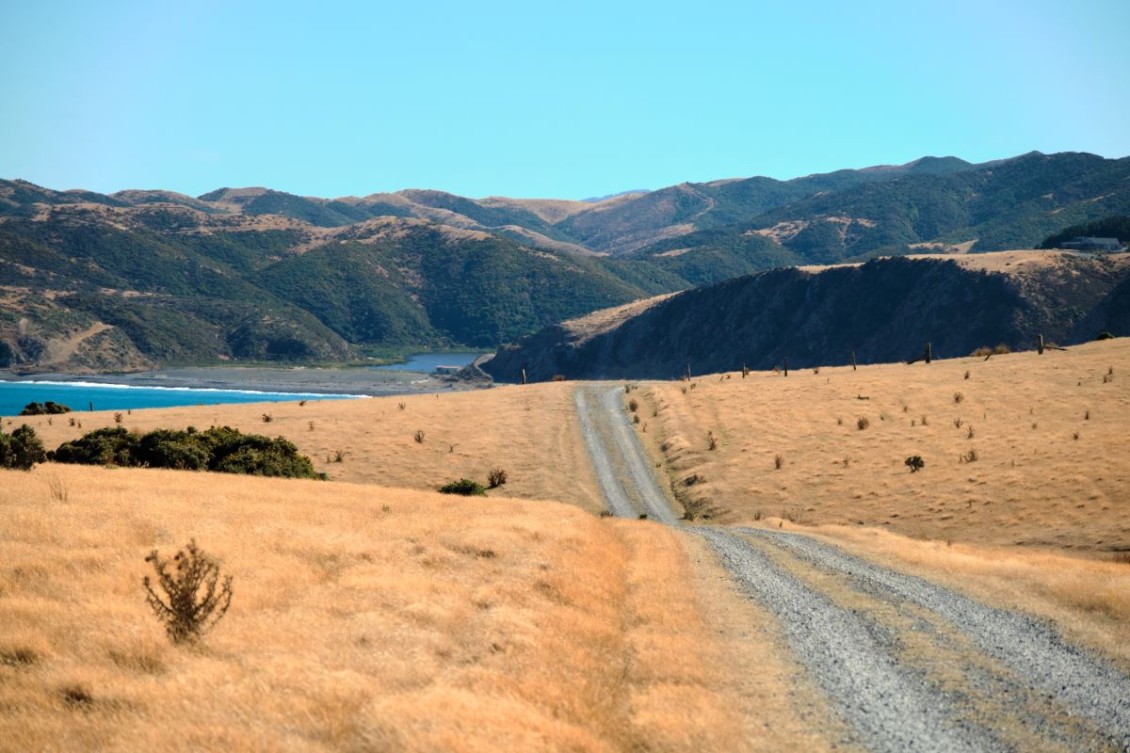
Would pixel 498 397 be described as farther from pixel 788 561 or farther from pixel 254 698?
pixel 254 698

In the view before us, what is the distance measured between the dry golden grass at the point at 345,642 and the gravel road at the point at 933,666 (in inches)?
67.8

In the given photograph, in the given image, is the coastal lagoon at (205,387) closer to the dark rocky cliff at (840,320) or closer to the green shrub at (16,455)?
the dark rocky cliff at (840,320)

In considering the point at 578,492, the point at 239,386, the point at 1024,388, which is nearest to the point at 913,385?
the point at 1024,388

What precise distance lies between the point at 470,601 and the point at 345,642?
2991mm

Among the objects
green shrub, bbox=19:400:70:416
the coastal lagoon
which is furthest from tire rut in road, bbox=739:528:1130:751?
the coastal lagoon

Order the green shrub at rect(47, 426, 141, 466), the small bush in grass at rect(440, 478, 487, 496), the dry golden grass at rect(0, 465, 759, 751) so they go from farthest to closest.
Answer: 1. the small bush in grass at rect(440, 478, 487, 496)
2. the green shrub at rect(47, 426, 141, 466)
3. the dry golden grass at rect(0, 465, 759, 751)

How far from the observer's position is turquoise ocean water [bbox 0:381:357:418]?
419 feet

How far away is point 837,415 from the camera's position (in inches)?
2051

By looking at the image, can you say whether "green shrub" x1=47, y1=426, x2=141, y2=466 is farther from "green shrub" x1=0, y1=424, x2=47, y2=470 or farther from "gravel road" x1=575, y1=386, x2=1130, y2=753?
"gravel road" x1=575, y1=386, x2=1130, y2=753

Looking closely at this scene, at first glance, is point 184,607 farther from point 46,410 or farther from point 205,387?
point 205,387

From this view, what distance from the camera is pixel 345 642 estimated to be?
11.3 meters

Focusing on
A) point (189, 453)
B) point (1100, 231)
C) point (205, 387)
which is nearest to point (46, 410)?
point (189, 453)

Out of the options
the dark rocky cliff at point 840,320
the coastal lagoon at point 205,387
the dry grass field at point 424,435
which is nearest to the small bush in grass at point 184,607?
the dry grass field at point 424,435

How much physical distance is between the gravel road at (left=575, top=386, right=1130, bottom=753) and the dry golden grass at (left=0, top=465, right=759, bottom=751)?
1.72 m
